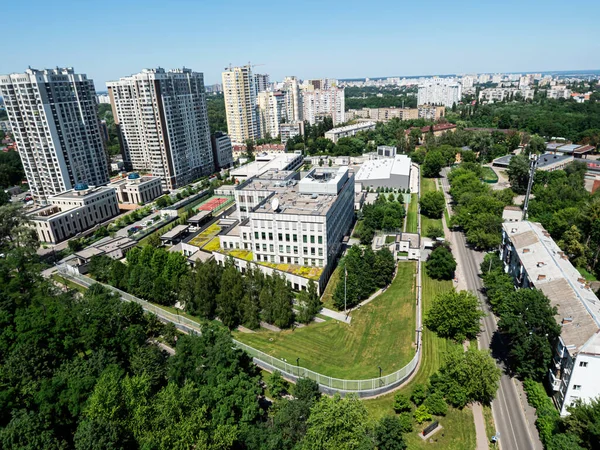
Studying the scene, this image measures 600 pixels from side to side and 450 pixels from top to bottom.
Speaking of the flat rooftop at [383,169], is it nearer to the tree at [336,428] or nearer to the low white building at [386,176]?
the low white building at [386,176]

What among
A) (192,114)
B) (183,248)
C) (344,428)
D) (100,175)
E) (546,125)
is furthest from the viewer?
(546,125)

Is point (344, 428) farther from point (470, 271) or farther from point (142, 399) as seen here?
point (470, 271)

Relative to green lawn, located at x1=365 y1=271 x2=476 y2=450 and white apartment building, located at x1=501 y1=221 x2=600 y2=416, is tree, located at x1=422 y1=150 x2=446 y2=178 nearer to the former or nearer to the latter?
white apartment building, located at x1=501 y1=221 x2=600 y2=416

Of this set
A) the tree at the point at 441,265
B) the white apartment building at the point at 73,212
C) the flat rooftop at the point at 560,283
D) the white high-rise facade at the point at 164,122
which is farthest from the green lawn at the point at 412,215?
the white apartment building at the point at 73,212

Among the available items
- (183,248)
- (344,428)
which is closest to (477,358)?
(344,428)

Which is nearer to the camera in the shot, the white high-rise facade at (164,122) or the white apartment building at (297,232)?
the white apartment building at (297,232)

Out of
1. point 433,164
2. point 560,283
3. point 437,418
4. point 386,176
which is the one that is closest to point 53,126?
point 386,176

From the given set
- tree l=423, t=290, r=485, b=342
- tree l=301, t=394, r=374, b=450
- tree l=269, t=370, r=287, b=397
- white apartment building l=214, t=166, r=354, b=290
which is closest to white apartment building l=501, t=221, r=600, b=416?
tree l=423, t=290, r=485, b=342
